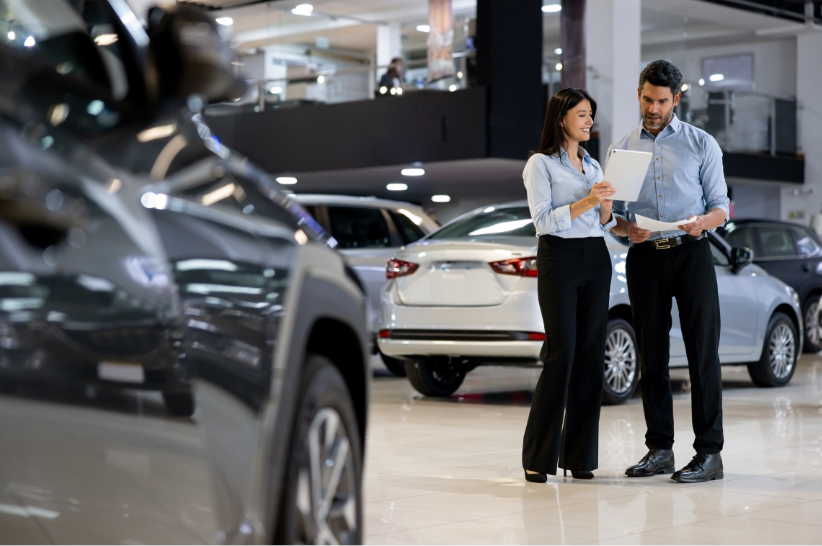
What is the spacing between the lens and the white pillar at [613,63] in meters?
20.0

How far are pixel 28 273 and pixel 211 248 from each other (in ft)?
1.62

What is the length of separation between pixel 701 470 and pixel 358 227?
244 inches

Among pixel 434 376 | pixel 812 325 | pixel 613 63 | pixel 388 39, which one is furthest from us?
pixel 388 39

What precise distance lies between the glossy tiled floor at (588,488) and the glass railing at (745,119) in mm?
15902

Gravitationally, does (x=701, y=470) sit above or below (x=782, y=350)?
above

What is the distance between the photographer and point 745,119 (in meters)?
25.8

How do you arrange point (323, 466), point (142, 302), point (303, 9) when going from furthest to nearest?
point (303, 9), point (323, 466), point (142, 302)

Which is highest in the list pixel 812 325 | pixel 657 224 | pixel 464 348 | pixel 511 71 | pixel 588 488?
pixel 511 71

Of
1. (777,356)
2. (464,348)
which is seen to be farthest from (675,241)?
(777,356)

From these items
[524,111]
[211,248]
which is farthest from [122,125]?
[524,111]

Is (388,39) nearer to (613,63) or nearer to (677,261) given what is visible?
(613,63)

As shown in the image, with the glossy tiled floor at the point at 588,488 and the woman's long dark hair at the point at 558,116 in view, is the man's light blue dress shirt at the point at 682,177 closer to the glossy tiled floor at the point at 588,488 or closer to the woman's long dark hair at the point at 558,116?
the woman's long dark hair at the point at 558,116

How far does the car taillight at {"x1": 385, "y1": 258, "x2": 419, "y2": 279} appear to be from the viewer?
8.98 metres

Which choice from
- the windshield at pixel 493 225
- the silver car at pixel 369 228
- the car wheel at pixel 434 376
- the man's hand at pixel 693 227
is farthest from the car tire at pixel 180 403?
the silver car at pixel 369 228
